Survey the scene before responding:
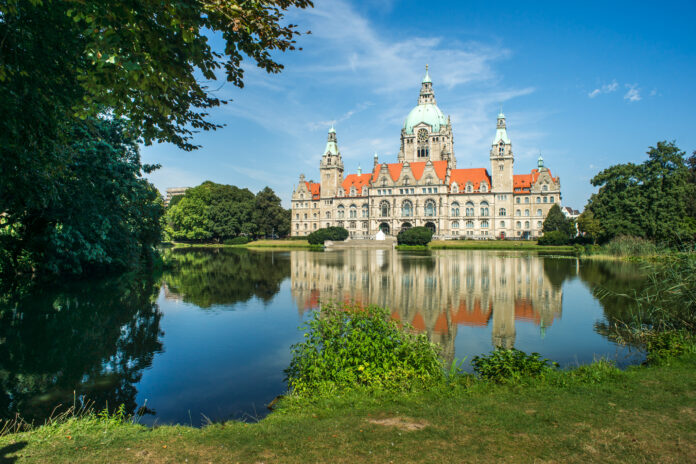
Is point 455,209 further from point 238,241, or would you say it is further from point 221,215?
point 221,215

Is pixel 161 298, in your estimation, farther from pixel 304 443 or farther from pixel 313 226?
pixel 313 226

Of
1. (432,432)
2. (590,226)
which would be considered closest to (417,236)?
(590,226)

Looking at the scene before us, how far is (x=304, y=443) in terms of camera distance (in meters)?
4.21

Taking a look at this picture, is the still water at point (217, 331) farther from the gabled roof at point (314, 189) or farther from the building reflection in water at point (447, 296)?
the gabled roof at point (314, 189)

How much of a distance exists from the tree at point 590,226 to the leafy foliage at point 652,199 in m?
0.66

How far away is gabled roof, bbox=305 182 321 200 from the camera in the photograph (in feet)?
284

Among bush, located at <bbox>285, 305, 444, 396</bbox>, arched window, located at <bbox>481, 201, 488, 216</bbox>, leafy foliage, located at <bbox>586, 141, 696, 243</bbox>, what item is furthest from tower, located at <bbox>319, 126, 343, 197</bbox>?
bush, located at <bbox>285, 305, 444, 396</bbox>

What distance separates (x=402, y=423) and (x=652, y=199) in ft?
146

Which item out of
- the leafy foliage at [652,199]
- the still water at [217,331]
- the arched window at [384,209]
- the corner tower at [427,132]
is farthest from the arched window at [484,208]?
the still water at [217,331]

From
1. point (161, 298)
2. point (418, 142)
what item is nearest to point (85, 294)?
point (161, 298)

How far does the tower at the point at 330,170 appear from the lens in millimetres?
83375

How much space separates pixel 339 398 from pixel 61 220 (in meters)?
16.4

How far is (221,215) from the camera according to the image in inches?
2726

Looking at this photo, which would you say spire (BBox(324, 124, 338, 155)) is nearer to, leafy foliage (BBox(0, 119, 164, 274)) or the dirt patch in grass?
leafy foliage (BBox(0, 119, 164, 274))
